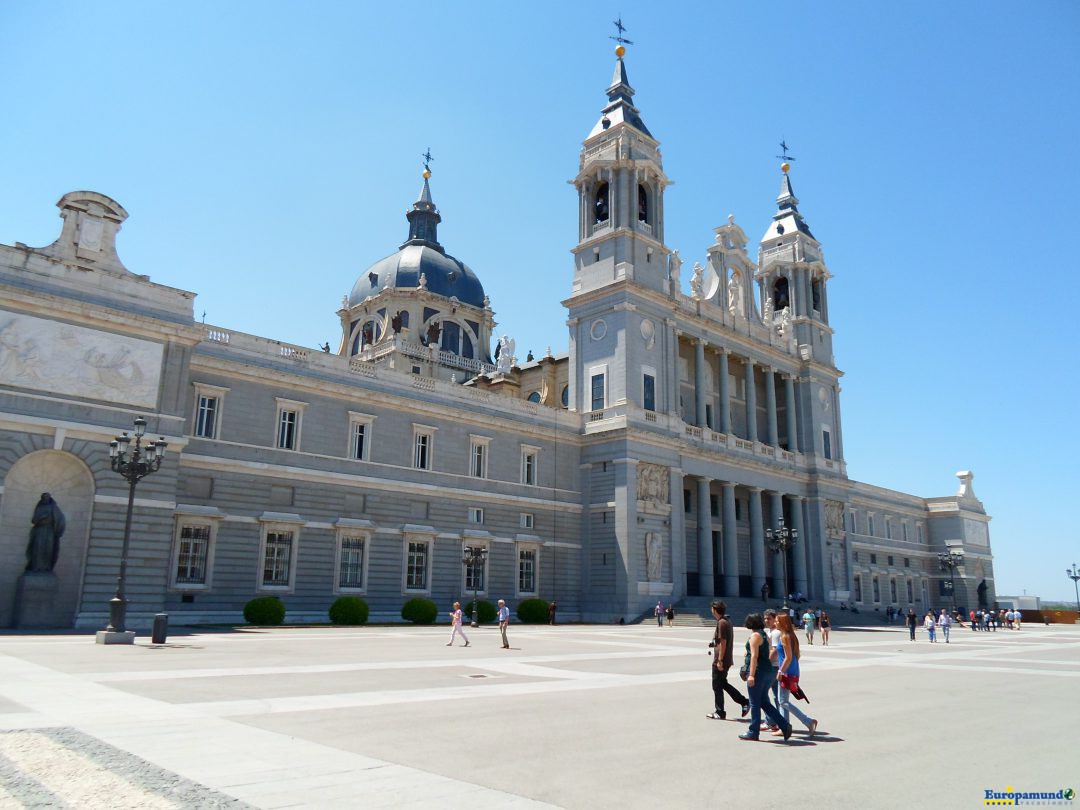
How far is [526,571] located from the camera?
44.5 m

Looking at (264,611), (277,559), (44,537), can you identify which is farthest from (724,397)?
(44,537)

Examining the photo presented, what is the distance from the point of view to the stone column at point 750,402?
193 ft

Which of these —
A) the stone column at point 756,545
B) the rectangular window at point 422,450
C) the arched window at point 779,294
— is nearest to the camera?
the rectangular window at point 422,450

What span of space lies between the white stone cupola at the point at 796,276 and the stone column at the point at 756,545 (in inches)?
655

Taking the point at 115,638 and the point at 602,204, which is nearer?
the point at 115,638

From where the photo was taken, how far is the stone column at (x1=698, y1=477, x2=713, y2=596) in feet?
167

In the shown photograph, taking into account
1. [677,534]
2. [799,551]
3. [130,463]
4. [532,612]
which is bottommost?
[532,612]

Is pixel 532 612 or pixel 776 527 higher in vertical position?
pixel 776 527

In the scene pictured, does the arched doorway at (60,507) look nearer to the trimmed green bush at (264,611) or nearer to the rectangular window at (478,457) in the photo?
the trimmed green bush at (264,611)

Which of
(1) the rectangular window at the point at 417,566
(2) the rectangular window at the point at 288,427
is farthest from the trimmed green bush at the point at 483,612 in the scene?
(2) the rectangular window at the point at 288,427

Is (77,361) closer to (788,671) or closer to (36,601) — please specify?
(36,601)

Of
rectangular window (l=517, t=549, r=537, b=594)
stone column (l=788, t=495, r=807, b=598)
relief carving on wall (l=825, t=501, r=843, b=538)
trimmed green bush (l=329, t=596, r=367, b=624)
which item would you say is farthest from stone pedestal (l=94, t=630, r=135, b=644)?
relief carving on wall (l=825, t=501, r=843, b=538)

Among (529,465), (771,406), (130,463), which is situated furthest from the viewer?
(771,406)

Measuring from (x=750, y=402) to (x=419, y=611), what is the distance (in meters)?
32.2
